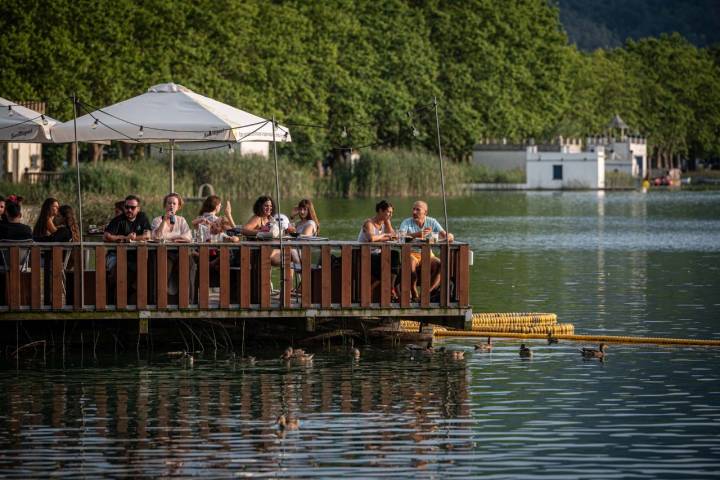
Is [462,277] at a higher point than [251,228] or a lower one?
lower

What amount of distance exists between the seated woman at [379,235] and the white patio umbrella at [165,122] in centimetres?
194

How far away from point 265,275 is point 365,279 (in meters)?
1.20

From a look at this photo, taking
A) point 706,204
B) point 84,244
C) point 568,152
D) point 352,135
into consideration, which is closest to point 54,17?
point 352,135

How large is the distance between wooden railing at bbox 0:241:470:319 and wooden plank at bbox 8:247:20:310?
12mm

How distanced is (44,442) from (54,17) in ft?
181

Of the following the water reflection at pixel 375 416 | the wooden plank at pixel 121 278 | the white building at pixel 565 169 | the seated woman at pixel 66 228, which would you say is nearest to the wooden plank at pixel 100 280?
the wooden plank at pixel 121 278

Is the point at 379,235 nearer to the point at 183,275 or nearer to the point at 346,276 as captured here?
the point at 346,276

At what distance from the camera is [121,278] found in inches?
822

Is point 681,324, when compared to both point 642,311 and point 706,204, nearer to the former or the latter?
point 642,311

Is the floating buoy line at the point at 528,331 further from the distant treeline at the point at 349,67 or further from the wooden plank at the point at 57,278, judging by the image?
the distant treeline at the point at 349,67

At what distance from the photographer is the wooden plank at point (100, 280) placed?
2077 centimetres

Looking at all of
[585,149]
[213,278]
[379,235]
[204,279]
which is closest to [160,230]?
[213,278]

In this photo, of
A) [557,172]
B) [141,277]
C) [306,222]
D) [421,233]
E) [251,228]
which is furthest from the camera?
[557,172]

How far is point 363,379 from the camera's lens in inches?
780
